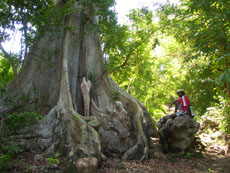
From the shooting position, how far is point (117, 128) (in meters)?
5.98

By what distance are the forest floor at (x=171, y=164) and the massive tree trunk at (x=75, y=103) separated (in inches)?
16.0

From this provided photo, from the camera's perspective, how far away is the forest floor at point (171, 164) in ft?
14.5

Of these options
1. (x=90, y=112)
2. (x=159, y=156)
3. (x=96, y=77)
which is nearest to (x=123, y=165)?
(x=159, y=156)

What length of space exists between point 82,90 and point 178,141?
11.7 feet

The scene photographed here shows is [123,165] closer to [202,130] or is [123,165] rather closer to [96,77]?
[96,77]

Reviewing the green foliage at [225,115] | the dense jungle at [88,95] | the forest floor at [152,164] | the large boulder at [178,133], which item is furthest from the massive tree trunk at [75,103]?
the green foliage at [225,115]

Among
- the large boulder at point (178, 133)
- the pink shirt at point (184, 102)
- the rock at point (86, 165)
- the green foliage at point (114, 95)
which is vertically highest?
the green foliage at point (114, 95)

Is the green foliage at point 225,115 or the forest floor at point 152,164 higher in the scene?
the green foliage at point 225,115

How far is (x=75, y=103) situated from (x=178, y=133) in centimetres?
347

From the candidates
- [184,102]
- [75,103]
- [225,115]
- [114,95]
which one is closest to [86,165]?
[75,103]

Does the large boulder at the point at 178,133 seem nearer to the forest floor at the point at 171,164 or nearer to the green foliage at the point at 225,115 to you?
the forest floor at the point at 171,164

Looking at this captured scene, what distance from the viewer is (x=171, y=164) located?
5.06m

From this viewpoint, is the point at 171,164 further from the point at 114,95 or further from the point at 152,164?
the point at 114,95

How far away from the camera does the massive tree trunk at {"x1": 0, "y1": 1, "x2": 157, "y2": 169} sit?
4.80 m
